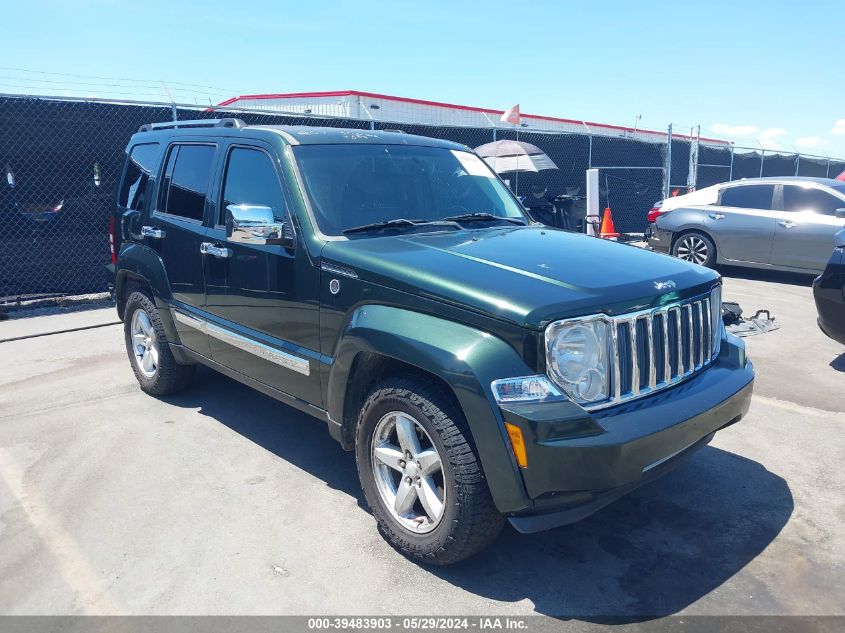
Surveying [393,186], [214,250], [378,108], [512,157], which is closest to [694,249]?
[512,157]

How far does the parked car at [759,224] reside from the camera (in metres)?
9.81

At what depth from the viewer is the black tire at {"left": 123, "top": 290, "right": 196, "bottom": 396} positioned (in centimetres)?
511

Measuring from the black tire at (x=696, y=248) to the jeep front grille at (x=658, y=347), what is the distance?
8214 mm

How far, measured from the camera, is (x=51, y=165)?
8.80 meters

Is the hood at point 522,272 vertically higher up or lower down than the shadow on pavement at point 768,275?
higher up

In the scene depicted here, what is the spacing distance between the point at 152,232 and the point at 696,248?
Answer: 9.06 meters

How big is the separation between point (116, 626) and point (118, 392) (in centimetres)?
323

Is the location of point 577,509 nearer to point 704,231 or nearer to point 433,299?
point 433,299

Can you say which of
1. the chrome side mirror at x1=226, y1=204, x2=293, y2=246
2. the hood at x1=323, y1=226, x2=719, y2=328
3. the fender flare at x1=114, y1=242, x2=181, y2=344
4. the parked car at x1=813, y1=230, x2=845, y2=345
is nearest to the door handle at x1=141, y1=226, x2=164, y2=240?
the fender flare at x1=114, y1=242, x2=181, y2=344

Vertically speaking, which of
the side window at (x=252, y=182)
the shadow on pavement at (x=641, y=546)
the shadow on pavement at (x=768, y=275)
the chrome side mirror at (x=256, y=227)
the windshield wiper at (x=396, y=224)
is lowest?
the shadow on pavement at (x=768, y=275)

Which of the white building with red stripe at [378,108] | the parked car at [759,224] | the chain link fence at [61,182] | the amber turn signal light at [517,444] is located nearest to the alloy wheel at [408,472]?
the amber turn signal light at [517,444]

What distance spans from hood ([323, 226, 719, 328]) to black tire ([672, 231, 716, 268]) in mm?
7938

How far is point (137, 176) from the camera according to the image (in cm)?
541

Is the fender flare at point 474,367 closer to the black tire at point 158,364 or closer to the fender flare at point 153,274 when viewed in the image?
the fender flare at point 153,274
